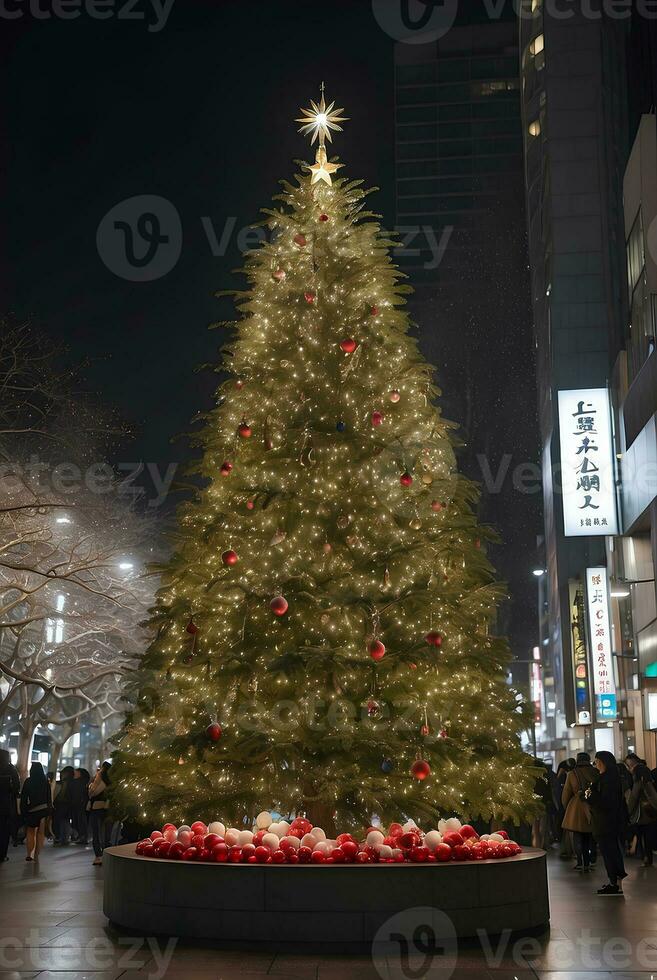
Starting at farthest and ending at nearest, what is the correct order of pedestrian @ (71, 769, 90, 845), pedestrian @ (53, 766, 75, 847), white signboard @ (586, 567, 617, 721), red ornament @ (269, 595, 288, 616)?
white signboard @ (586, 567, 617, 721), pedestrian @ (71, 769, 90, 845), pedestrian @ (53, 766, 75, 847), red ornament @ (269, 595, 288, 616)

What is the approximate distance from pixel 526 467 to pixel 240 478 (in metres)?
88.2

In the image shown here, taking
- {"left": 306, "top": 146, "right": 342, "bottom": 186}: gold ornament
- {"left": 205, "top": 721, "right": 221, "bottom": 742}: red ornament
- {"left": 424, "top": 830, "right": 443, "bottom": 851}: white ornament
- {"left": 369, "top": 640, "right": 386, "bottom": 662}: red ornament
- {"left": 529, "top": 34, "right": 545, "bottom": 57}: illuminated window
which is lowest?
{"left": 424, "top": 830, "right": 443, "bottom": 851}: white ornament

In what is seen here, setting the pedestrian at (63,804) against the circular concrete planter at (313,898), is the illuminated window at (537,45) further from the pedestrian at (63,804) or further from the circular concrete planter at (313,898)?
the circular concrete planter at (313,898)

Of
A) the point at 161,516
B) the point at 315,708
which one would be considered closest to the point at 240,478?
the point at 315,708

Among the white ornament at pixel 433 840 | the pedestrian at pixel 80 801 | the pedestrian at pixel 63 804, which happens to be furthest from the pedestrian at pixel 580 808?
the pedestrian at pixel 80 801

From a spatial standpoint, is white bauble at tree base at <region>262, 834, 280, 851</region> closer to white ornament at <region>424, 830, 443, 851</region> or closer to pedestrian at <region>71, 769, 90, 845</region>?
white ornament at <region>424, 830, 443, 851</region>

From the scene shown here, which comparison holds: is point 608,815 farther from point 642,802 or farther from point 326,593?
point 326,593

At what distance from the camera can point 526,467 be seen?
98000 mm

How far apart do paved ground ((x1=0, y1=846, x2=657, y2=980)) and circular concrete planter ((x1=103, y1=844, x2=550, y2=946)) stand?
0.72 feet

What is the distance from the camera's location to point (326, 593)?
1059cm

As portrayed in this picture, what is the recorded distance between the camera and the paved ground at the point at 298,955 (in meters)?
7.64

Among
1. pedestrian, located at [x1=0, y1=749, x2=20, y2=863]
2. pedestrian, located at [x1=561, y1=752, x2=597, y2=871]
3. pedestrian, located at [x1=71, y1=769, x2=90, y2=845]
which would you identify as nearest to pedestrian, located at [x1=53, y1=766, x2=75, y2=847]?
pedestrian, located at [x1=71, y1=769, x2=90, y2=845]

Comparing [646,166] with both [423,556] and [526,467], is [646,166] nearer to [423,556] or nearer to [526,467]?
[423,556]

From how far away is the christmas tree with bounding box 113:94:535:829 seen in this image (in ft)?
34.0
